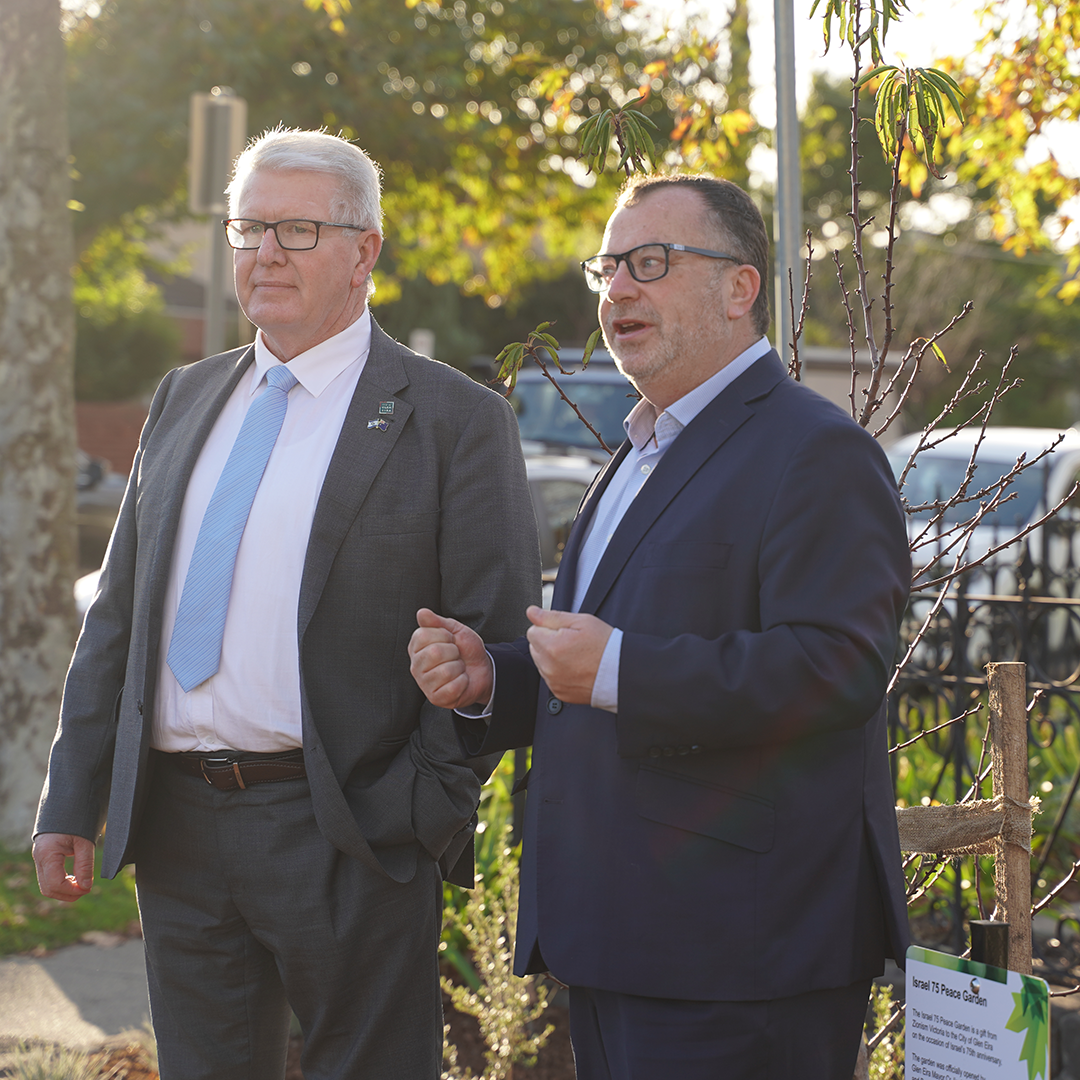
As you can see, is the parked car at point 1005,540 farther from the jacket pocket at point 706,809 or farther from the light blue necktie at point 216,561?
the jacket pocket at point 706,809

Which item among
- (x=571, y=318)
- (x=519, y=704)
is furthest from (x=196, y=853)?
(x=571, y=318)

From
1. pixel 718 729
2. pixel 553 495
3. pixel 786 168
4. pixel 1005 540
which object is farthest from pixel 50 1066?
pixel 1005 540

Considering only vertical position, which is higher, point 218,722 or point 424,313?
point 424,313

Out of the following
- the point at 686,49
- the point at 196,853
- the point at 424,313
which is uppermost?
the point at 424,313

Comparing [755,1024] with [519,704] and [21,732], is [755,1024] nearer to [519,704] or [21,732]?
[519,704]

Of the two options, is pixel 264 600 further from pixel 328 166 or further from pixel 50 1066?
pixel 50 1066

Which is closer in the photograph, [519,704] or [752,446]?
[752,446]

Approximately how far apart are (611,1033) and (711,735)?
0.54 metres

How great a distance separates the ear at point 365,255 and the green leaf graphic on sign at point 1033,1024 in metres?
1.81

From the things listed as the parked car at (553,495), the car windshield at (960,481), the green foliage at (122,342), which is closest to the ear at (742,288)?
the parked car at (553,495)

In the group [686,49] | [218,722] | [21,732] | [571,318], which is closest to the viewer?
A: [218,722]

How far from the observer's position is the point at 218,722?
241cm

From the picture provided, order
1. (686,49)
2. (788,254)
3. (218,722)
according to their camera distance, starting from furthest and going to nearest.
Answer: (686,49) < (788,254) < (218,722)

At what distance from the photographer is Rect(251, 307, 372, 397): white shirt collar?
102 inches
